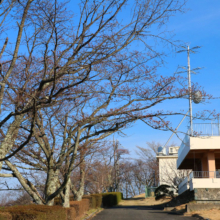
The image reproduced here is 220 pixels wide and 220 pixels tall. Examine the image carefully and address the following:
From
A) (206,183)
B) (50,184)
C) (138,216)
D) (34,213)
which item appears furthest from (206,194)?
(34,213)

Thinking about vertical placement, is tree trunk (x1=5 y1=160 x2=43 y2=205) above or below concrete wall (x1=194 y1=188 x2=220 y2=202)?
above

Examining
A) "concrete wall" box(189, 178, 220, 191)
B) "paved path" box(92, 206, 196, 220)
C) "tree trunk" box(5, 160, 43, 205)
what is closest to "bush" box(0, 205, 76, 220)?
"tree trunk" box(5, 160, 43, 205)

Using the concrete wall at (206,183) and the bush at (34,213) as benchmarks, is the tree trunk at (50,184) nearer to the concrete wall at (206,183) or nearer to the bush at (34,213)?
the bush at (34,213)

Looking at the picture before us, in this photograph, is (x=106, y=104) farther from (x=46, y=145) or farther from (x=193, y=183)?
(x=193, y=183)

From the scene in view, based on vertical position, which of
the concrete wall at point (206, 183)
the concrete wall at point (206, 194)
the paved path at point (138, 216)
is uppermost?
the concrete wall at point (206, 183)

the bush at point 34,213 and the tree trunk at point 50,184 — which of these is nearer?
the bush at point 34,213

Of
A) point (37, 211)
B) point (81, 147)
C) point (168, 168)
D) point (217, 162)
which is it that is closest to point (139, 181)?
point (168, 168)

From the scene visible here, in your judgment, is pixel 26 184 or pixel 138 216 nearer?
pixel 26 184

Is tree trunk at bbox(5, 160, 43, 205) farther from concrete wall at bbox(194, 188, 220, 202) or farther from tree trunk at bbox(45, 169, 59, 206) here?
concrete wall at bbox(194, 188, 220, 202)

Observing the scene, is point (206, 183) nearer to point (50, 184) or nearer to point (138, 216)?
point (138, 216)

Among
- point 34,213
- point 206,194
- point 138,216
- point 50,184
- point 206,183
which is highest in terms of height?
point 50,184

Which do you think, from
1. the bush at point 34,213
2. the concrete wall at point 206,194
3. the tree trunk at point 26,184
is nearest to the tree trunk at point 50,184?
the tree trunk at point 26,184

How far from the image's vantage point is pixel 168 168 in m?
41.7

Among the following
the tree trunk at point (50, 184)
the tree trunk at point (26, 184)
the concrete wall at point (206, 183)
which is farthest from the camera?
the concrete wall at point (206, 183)
